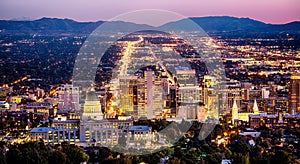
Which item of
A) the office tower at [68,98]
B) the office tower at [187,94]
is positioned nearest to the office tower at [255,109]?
the office tower at [187,94]

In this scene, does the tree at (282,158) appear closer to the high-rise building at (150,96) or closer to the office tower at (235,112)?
the office tower at (235,112)

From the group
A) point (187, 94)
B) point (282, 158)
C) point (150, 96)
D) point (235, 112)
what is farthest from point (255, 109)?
point (282, 158)

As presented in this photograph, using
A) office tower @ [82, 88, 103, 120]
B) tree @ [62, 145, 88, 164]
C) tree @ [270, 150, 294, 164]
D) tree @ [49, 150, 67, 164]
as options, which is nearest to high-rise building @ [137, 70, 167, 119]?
office tower @ [82, 88, 103, 120]

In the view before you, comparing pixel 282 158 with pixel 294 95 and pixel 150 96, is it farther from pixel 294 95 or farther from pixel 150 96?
pixel 294 95

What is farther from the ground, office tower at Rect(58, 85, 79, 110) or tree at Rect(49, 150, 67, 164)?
Answer: tree at Rect(49, 150, 67, 164)

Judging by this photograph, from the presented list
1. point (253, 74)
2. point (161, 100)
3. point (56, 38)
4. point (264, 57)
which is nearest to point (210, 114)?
point (161, 100)

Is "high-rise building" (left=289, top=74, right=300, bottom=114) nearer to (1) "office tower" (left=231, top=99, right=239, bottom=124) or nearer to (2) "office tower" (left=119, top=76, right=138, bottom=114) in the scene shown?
(1) "office tower" (left=231, top=99, right=239, bottom=124)

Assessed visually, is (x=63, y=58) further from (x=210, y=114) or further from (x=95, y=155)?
(x=95, y=155)
